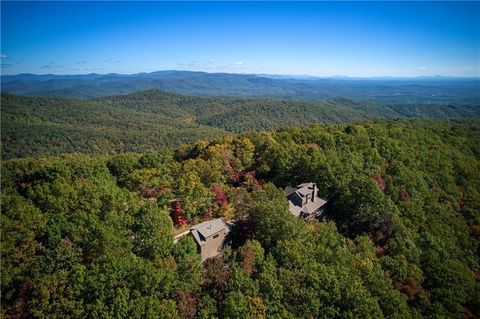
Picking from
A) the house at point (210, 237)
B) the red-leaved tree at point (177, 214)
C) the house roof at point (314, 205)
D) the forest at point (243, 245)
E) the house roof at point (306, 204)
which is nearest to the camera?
the forest at point (243, 245)

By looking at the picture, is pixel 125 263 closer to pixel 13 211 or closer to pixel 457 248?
pixel 13 211

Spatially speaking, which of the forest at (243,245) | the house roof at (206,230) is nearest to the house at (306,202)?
the forest at (243,245)

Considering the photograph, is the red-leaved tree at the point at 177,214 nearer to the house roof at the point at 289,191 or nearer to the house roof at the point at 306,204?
→ the house roof at the point at 306,204

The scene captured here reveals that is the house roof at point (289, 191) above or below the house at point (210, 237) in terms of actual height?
above

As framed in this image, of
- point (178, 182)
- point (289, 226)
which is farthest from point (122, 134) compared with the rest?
point (289, 226)

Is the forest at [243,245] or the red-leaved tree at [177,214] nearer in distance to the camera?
the forest at [243,245]

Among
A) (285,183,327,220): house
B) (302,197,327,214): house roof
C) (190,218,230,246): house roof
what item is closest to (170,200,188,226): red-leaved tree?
(190,218,230,246): house roof
